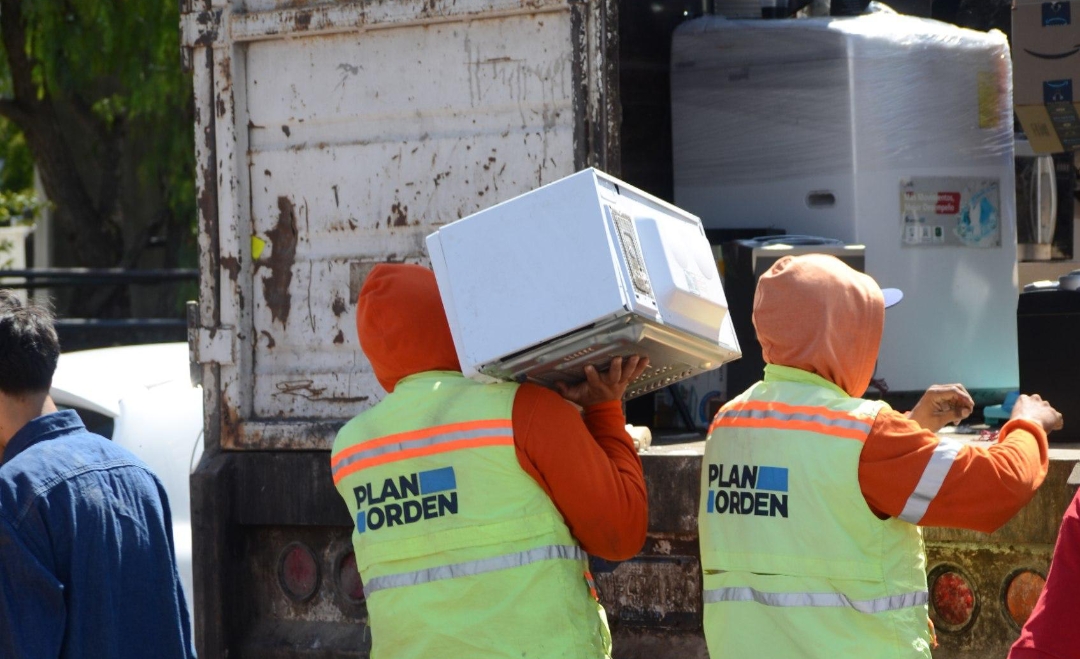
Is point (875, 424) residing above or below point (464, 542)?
above

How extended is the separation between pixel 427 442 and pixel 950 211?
2223 millimetres

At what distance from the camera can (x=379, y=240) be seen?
3654mm

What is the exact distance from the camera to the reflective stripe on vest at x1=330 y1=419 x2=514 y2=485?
2584 mm

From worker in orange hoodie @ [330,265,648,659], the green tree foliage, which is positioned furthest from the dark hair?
the green tree foliage

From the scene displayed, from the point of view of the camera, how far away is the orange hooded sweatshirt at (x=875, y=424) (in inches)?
96.3

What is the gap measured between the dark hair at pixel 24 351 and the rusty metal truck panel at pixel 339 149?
1.08 metres

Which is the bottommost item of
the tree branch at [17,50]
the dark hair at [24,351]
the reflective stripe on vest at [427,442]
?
the reflective stripe on vest at [427,442]

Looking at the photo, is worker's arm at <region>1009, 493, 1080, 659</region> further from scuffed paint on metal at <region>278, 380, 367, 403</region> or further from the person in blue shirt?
scuffed paint on metal at <region>278, 380, 367, 403</region>

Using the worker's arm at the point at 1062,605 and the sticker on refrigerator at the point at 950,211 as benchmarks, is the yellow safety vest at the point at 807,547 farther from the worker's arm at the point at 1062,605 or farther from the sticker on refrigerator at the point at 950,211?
the sticker on refrigerator at the point at 950,211

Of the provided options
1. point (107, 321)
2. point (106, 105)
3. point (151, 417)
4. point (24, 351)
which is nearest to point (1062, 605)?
point (24, 351)

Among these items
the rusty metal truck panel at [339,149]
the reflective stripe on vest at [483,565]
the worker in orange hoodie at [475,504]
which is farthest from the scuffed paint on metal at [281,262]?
the reflective stripe on vest at [483,565]

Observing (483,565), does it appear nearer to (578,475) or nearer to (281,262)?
(578,475)

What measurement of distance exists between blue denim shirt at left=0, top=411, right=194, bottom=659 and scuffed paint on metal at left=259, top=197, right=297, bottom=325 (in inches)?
43.0

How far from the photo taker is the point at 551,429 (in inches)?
102
